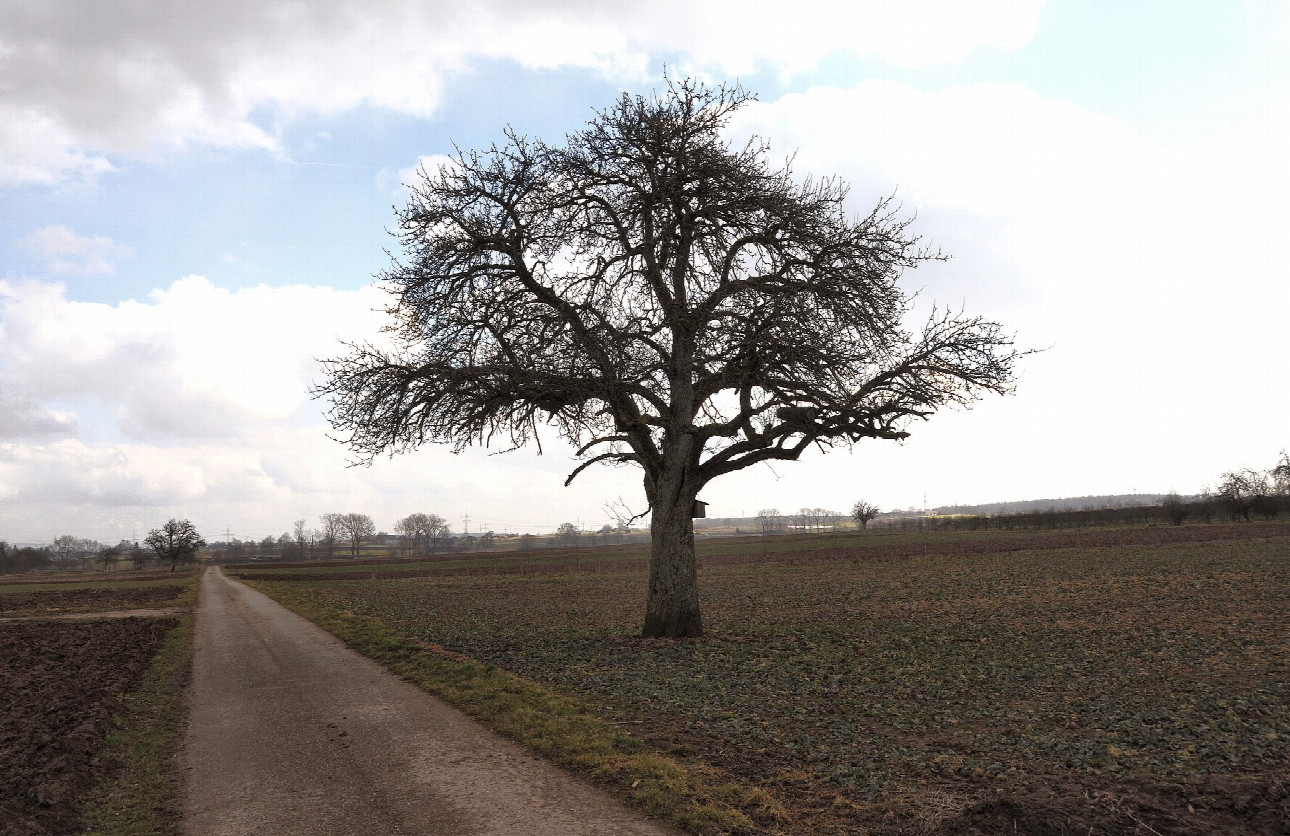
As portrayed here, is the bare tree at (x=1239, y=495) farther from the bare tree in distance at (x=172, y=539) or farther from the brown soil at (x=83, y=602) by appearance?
the bare tree in distance at (x=172, y=539)

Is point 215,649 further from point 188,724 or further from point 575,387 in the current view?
point 575,387

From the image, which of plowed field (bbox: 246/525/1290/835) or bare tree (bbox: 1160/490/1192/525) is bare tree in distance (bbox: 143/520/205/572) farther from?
bare tree (bbox: 1160/490/1192/525)

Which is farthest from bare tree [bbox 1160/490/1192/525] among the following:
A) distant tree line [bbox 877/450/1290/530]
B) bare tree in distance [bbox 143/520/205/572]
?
bare tree in distance [bbox 143/520/205/572]

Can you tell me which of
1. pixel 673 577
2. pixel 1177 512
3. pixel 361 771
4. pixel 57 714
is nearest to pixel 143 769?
pixel 361 771

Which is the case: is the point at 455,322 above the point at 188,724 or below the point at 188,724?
above

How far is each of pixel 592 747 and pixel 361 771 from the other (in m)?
2.52

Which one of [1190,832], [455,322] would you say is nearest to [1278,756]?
[1190,832]

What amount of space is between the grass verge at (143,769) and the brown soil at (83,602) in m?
26.6

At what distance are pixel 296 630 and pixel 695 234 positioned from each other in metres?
16.8

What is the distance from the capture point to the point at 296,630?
21547mm

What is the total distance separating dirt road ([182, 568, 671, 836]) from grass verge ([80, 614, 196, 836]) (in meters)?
0.22

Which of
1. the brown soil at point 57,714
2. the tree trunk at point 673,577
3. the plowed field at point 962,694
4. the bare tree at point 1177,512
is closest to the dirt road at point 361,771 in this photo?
the brown soil at point 57,714

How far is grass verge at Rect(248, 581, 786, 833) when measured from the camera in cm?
618

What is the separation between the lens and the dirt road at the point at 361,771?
20.5 feet
